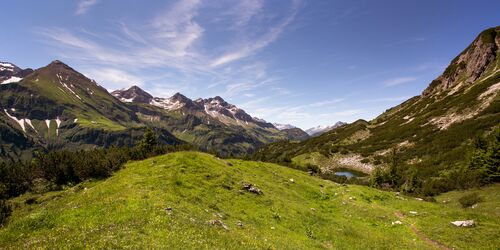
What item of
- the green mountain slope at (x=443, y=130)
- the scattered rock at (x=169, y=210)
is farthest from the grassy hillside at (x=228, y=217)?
the green mountain slope at (x=443, y=130)

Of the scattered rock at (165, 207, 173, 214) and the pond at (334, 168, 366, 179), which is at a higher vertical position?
the scattered rock at (165, 207, 173, 214)

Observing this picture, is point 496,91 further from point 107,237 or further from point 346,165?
point 107,237

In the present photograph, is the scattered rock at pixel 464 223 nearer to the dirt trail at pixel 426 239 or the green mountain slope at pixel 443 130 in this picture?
the dirt trail at pixel 426 239

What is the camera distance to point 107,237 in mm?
13562

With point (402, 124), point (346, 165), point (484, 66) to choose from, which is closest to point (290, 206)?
point (346, 165)

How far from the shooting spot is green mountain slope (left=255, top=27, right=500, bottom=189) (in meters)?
83.4

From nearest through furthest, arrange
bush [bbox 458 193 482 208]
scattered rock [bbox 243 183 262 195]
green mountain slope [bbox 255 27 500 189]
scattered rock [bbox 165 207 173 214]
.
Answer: scattered rock [bbox 165 207 173 214], scattered rock [bbox 243 183 262 195], bush [bbox 458 193 482 208], green mountain slope [bbox 255 27 500 189]

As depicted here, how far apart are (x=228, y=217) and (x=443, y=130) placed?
11136 centimetres

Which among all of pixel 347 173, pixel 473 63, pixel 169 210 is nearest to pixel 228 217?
pixel 169 210

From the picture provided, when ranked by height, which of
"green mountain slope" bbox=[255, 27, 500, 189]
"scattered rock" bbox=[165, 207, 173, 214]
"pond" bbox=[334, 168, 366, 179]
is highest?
"green mountain slope" bbox=[255, 27, 500, 189]

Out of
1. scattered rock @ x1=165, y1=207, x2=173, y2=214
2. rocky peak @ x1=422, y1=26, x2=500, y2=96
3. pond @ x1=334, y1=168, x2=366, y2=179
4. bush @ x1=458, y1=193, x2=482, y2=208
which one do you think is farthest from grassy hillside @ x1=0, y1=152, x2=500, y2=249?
rocky peak @ x1=422, y1=26, x2=500, y2=96

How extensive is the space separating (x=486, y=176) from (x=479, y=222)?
2622 centimetres

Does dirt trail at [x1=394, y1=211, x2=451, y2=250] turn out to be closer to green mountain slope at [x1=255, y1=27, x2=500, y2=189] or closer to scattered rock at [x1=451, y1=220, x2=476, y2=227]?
scattered rock at [x1=451, y1=220, x2=476, y2=227]

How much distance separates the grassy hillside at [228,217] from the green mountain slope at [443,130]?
137 ft
